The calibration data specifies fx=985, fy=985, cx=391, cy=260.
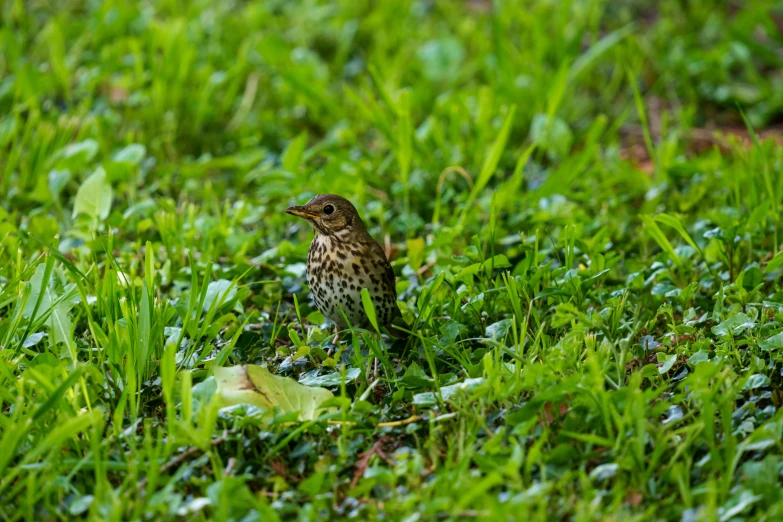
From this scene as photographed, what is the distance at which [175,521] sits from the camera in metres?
2.88

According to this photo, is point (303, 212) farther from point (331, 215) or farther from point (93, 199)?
point (93, 199)

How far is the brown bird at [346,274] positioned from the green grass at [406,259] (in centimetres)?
14

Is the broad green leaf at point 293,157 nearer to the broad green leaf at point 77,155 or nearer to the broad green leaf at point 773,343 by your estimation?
the broad green leaf at point 77,155

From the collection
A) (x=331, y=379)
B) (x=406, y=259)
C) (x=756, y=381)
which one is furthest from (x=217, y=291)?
(x=756, y=381)

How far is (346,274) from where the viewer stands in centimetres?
402

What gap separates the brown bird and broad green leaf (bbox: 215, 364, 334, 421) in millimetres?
579

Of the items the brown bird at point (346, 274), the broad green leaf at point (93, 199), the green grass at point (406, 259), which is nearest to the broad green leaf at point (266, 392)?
the green grass at point (406, 259)

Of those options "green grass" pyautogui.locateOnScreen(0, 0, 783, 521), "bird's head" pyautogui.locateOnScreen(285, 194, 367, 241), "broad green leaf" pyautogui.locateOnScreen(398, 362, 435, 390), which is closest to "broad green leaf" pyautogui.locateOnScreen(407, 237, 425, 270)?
"green grass" pyautogui.locateOnScreen(0, 0, 783, 521)

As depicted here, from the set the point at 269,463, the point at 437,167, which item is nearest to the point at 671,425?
the point at 269,463

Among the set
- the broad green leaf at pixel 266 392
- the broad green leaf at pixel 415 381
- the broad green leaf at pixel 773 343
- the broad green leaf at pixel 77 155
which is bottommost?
the broad green leaf at pixel 773 343

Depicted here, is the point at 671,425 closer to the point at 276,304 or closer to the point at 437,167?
the point at 276,304

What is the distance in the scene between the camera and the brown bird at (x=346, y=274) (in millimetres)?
4004

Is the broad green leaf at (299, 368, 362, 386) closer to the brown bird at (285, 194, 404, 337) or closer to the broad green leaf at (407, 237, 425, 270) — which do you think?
the brown bird at (285, 194, 404, 337)

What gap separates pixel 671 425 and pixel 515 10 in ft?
16.5
